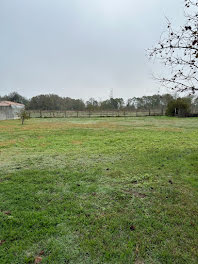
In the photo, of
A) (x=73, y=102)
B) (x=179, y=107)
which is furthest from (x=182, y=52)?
(x=73, y=102)

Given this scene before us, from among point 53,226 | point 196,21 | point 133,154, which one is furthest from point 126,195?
point 196,21

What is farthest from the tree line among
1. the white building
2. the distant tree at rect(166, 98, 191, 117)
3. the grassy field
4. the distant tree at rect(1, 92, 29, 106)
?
the grassy field

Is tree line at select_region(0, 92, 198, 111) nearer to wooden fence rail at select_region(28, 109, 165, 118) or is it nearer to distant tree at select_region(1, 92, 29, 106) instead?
distant tree at select_region(1, 92, 29, 106)

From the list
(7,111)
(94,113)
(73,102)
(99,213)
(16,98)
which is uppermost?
(16,98)

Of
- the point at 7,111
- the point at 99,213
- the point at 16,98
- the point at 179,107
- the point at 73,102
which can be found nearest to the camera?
the point at 99,213

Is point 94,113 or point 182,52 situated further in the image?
point 94,113

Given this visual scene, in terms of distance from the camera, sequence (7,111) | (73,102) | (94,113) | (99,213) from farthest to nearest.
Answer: (73,102) → (94,113) → (7,111) → (99,213)

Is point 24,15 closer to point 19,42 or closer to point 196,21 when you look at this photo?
point 19,42

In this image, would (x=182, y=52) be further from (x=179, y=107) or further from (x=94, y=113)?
(x=94, y=113)

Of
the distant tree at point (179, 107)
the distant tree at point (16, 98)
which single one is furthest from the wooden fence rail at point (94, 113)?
the distant tree at point (16, 98)

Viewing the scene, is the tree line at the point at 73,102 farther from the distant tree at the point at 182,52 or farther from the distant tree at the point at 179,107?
the distant tree at the point at 182,52

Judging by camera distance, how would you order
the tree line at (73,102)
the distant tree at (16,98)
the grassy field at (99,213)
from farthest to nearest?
the distant tree at (16,98), the tree line at (73,102), the grassy field at (99,213)

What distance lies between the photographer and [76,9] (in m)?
12.6

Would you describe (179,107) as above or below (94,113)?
Answer: above
